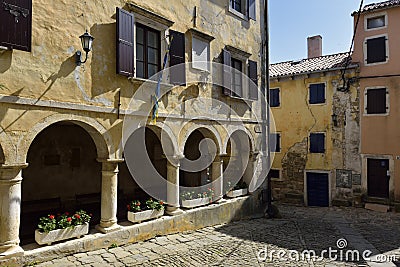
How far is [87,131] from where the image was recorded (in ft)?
24.1

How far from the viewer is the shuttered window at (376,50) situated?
15.6 meters

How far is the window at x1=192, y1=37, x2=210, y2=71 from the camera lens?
9820 mm

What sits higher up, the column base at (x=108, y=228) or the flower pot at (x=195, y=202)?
the flower pot at (x=195, y=202)

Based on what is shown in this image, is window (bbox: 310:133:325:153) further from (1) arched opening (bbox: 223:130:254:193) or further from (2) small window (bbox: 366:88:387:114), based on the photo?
(1) arched opening (bbox: 223:130:254:193)

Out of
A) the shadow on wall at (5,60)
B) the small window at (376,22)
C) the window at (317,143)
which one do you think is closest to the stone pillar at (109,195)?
the shadow on wall at (5,60)

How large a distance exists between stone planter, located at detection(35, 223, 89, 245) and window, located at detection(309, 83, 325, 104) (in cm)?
1422

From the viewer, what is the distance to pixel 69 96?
22.1 ft

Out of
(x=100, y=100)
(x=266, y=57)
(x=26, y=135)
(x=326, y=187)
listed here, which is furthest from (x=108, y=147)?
(x=326, y=187)

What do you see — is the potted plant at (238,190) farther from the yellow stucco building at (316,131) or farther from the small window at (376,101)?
the small window at (376,101)

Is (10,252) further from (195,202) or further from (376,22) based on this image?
(376,22)

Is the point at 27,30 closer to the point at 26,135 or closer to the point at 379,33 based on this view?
the point at 26,135

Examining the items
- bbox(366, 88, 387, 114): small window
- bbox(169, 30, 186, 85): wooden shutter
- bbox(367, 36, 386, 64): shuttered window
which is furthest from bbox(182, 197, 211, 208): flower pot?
bbox(367, 36, 386, 64): shuttered window

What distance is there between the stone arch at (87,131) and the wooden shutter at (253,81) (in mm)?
6550

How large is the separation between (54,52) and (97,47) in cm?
104
